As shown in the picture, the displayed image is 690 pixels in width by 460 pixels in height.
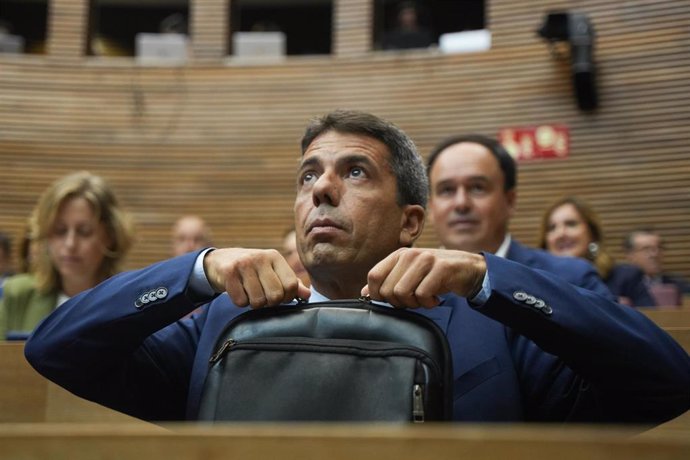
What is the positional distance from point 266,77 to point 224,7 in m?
0.84

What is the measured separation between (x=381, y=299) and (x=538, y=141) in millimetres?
5158

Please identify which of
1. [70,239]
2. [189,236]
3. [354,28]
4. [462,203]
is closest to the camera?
[70,239]

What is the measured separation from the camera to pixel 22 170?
21.6 feet

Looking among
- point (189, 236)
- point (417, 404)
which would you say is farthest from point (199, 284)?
point (189, 236)

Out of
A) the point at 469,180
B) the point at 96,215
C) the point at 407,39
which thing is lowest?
the point at 96,215

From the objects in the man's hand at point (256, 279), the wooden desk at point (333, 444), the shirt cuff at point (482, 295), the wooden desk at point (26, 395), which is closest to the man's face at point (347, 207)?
the man's hand at point (256, 279)

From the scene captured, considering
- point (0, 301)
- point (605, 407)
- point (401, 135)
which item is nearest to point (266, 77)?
point (0, 301)

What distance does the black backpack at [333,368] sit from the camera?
1.08m

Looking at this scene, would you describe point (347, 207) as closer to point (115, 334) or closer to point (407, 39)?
point (115, 334)

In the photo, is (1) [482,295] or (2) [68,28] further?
(2) [68,28]

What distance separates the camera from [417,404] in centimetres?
106

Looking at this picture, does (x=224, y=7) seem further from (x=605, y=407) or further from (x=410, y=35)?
(x=605, y=407)

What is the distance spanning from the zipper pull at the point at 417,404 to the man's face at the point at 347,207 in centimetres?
36

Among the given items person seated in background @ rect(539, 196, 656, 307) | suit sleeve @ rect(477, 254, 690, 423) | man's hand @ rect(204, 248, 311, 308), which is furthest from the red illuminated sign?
man's hand @ rect(204, 248, 311, 308)
